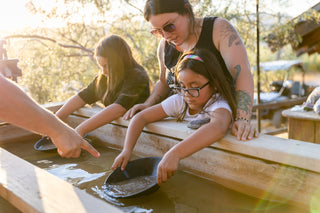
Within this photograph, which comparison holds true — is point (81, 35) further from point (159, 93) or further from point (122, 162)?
point (122, 162)

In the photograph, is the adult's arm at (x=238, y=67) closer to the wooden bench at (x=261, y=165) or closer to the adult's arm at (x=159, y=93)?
the wooden bench at (x=261, y=165)

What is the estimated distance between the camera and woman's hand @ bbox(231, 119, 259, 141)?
1628mm

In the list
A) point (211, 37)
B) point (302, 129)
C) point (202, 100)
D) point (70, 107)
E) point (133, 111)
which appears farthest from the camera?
point (70, 107)

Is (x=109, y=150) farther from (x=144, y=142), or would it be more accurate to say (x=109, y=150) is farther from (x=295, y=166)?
(x=295, y=166)

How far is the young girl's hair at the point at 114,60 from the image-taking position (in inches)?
103

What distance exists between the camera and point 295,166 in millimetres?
1425

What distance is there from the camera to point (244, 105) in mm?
1764

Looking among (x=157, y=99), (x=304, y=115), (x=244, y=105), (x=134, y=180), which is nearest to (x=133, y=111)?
(x=157, y=99)

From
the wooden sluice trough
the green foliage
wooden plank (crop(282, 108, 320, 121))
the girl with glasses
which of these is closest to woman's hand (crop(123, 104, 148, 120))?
the wooden sluice trough

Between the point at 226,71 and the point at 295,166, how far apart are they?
76 centimetres

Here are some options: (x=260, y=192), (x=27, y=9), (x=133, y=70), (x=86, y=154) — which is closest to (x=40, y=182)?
(x=260, y=192)

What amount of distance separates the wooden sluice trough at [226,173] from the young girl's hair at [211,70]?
0.25 m

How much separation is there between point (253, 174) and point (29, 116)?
1142 mm

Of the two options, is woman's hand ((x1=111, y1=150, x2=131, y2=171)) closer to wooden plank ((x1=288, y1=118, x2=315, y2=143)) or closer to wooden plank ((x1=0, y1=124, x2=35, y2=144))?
wooden plank ((x1=0, y1=124, x2=35, y2=144))
